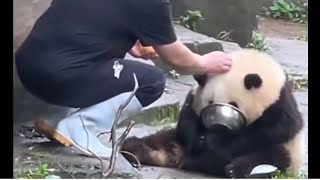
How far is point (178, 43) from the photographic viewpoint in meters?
4.62

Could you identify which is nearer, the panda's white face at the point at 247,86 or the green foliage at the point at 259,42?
the panda's white face at the point at 247,86

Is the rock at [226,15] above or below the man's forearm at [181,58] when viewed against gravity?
above

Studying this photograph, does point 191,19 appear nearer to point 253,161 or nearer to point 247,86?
point 247,86

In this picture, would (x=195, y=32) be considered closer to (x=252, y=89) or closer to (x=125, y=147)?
(x=252, y=89)

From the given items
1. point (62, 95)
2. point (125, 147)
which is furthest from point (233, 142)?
point (62, 95)

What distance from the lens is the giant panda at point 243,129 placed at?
4617 millimetres

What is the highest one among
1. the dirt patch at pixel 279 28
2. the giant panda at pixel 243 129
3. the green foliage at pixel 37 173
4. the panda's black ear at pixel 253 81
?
the dirt patch at pixel 279 28

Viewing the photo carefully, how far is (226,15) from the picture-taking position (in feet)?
15.3

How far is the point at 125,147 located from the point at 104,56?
52 centimetres

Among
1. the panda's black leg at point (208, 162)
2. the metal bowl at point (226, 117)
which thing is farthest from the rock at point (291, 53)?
the panda's black leg at point (208, 162)

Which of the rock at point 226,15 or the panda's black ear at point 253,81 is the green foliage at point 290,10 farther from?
the panda's black ear at point 253,81

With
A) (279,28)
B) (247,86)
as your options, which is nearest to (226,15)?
(279,28)

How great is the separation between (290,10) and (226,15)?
36 centimetres

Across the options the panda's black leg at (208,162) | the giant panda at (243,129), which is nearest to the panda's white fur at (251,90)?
the giant panda at (243,129)
